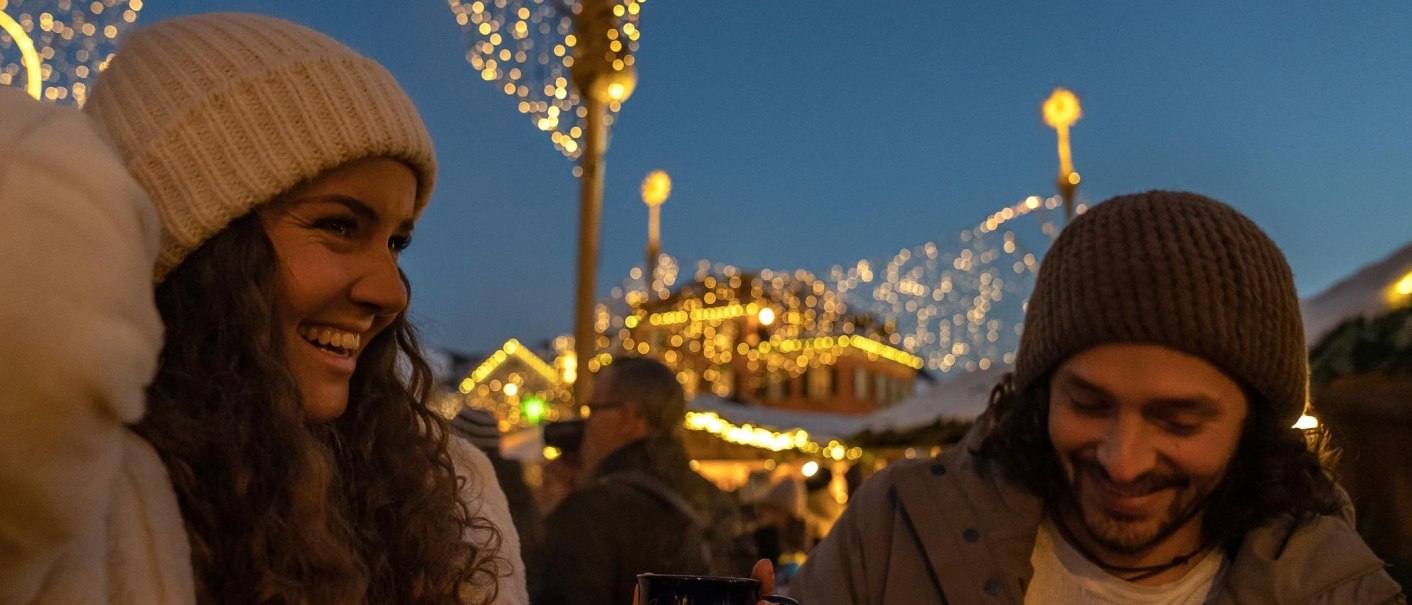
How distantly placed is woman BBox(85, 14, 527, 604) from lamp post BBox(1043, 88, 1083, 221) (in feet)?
26.2

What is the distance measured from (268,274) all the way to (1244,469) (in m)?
1.77

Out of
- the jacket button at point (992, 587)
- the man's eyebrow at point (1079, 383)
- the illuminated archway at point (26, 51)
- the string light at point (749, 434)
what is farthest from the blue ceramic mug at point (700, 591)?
the string light at point (749, 434)

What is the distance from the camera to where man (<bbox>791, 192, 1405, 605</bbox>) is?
6.01 feet

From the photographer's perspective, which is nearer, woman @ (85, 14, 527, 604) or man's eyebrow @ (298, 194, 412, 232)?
woman @ (85, 14, 527, 604)

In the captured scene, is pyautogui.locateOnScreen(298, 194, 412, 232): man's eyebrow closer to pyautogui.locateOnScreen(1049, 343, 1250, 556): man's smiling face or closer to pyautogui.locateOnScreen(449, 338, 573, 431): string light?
pyautogui.locateOnScreen(1049, 343, 1250, 556): man's smiling face

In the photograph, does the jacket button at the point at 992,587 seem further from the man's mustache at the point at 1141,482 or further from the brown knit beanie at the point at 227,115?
the brown knit beanie at the point at 227,115

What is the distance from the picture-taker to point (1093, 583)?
1.95m

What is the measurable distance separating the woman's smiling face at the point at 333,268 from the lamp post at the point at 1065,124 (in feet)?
26.4

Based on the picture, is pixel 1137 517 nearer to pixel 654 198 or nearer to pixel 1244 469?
pixel 1244 469

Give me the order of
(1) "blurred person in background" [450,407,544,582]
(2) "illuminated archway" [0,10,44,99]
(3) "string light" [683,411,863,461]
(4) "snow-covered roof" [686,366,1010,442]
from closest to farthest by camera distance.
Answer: (1) "blurred person in background" [450,407,544,582]
(2) "illuminated archway" [0,10,44,99]
(4) "snow-covered roof" [686,366,1010,442]
(3) "string light" [683,411,863,461]

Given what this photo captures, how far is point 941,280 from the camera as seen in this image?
1364cm

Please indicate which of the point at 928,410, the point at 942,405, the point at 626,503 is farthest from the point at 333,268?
the point at 928,410

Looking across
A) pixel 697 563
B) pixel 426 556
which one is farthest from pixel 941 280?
pixel 426 556

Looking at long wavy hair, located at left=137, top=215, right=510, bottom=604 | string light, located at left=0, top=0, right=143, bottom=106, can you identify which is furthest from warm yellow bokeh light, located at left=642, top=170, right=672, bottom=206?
long wavy hair, located at left=137, top=215, right=510, bottom=604
